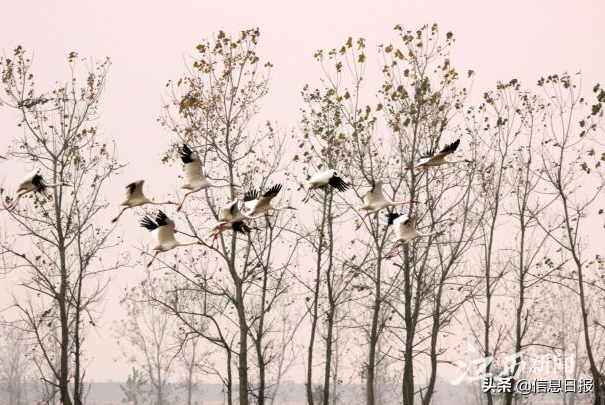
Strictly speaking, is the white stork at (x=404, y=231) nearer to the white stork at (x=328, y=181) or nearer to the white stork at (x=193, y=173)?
the white stork at (x=328, y=181)

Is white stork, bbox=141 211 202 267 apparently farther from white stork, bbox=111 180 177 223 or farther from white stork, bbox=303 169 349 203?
white stork, bbox=303 169 349 203

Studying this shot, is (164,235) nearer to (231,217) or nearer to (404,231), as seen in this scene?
(231,217)

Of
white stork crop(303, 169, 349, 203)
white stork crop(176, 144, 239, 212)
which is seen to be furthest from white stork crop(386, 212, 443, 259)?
white stork crop(176, 144, 239, 212)

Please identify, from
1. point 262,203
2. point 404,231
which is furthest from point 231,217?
point 404,231

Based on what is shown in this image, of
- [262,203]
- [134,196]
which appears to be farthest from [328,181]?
[134,196]

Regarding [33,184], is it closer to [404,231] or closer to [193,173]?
[193,173]

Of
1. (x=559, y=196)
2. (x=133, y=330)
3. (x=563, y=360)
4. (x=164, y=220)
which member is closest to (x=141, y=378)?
(x=133, y=330)

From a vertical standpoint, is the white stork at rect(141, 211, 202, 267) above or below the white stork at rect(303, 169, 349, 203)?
below

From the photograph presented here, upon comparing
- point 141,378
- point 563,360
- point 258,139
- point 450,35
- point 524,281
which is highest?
point 450,35

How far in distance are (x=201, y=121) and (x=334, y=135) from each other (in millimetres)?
2775

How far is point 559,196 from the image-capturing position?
704 inches

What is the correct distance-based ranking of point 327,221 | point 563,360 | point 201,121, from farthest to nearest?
point 563,360 < point 327,221 < point 201,121

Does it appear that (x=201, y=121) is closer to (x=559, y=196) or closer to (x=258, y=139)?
(x=258, y=139)

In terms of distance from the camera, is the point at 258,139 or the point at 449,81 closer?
the point at 449,81
